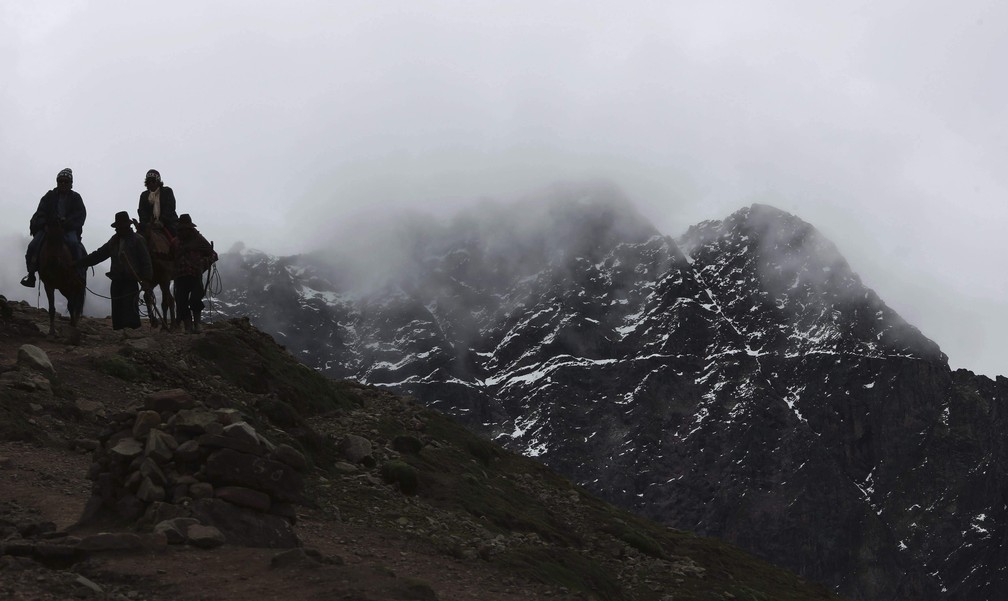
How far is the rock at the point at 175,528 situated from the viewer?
14.4 m

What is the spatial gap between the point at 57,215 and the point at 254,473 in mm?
12956

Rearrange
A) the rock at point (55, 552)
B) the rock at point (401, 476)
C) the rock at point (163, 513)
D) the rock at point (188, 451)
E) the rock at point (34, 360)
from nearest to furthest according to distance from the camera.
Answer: the rock at point (55, 552)
the rock at point (163, 513)
the rock at point (188, 451)
the rock at point (34, 360)
the rock at point (401, 476)

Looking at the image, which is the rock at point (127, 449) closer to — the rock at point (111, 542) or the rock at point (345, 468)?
the rock at point (111, 542)

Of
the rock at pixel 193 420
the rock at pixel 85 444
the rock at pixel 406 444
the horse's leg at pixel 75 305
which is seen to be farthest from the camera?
the rock at pixel 406 444

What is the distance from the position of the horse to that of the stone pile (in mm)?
10548

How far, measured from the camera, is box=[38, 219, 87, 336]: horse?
25.3 metres

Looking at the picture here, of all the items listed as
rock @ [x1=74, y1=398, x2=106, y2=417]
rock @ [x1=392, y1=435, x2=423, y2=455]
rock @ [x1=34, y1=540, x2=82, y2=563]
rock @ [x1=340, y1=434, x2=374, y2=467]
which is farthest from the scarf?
rock @ [x1=34, y1=540, x2=82, y2=563]

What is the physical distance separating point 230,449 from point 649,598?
1221 centimetres

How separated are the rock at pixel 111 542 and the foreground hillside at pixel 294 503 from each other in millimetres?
19

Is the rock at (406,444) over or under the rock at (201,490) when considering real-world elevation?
over

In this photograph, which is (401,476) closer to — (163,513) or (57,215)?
(163,513)

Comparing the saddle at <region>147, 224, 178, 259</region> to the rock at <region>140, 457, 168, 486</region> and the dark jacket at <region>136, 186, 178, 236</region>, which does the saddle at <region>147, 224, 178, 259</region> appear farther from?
the rock at <region>140, 457, 168, 486</region>

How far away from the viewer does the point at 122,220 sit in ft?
83.0

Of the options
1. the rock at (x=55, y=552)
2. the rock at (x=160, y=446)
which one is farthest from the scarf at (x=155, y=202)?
the rock at (x=55, y=552)
